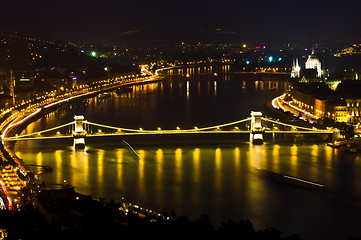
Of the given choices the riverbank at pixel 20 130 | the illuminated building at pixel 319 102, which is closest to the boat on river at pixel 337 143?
the illuminated building at pixel 319 102

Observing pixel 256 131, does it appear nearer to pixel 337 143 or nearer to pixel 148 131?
pixel 337 143

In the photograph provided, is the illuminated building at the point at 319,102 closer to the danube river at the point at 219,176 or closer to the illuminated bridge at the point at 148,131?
the illuminated bridge at the point at 148,131

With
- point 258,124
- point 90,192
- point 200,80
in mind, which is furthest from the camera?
point 200,80

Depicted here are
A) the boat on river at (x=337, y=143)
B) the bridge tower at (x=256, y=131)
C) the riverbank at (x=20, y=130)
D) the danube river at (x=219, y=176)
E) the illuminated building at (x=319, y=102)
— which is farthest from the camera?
the illuminated building at (x=319, y=102)

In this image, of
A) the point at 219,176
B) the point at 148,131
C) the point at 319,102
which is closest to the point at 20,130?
the point at 148,131

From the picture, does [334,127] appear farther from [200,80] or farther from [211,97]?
[200,80]

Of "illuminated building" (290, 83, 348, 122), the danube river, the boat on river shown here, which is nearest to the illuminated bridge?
the danube river

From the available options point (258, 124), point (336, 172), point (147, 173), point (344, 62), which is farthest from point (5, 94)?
point (344, 62)

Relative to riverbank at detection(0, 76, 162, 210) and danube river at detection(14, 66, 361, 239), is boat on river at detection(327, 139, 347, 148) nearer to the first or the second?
danube river at detection(14, 66, 361, 239)
